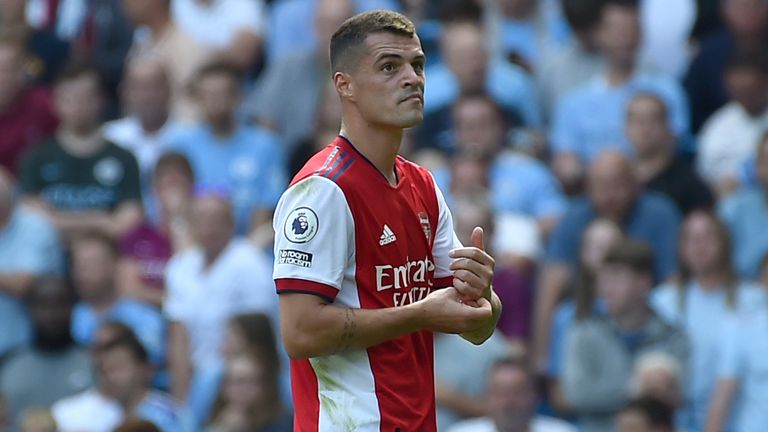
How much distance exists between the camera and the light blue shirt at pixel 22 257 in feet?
36.9

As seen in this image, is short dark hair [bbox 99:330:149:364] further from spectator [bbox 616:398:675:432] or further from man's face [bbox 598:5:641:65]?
man's face [bbox 598:5:641:65]

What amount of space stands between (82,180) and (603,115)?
411cm

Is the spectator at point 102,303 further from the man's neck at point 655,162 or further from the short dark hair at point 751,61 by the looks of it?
the short dark hair at point 751,61

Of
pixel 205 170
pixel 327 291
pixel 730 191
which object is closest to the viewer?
pixel 327 291

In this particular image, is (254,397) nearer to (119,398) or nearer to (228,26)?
(119,398)

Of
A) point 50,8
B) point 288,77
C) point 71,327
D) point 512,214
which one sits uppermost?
point 50,8

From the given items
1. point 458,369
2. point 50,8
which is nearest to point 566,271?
point 458,369

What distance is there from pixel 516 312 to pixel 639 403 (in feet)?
4.99

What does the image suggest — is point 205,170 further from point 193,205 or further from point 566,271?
point 566,271

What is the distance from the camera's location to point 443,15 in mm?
12672

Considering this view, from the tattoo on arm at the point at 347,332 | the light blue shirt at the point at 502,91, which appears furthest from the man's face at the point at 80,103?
the tattoo on arm at the point at 347,332

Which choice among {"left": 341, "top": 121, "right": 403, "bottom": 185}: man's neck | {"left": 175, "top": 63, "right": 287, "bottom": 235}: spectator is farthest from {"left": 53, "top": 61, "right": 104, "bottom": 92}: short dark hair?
{"left": 341, "top": 121, "right": 403, "bottom": 185}: man's neck

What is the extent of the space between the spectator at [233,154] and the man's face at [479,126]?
1.58 m

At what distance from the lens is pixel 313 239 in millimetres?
5152
